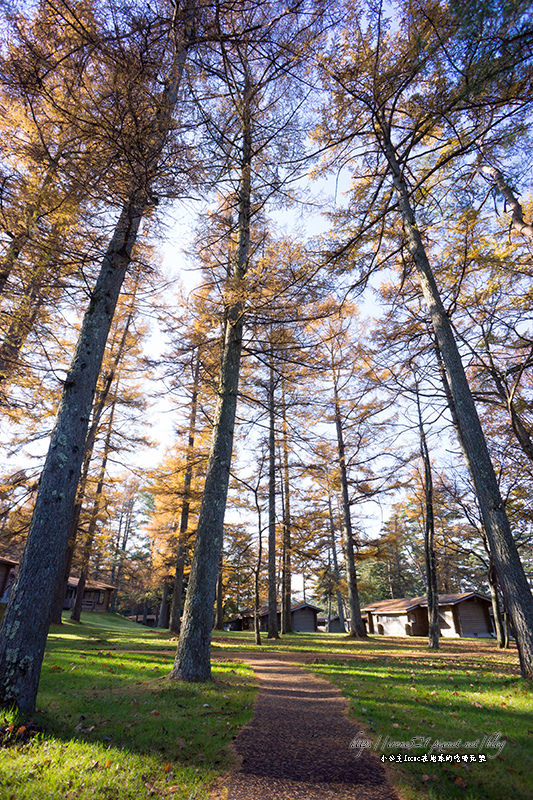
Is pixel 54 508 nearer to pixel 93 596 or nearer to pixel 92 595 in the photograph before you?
pixel 93 596

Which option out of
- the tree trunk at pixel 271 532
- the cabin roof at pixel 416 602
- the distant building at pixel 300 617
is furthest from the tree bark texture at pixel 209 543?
the distant building at pixel 300 617

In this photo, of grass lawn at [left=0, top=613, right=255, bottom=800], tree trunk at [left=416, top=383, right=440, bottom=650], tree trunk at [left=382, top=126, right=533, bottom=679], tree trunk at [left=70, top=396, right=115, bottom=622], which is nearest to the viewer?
grass lawn at [left=0, top=613, right=255, bottom=800]

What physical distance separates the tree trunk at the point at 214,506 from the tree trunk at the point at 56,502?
213 centimetres

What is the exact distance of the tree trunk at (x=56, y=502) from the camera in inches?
141

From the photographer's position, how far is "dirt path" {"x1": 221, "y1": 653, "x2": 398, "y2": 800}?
2.71 metres

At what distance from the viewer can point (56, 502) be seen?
4109 millimetres

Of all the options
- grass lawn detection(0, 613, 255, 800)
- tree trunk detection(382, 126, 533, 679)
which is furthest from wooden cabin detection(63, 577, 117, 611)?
tree trunk detection(382, 126, 533, 679)

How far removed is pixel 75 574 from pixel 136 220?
44414 mm

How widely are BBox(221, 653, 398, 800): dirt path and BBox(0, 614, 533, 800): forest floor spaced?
1.8 inches

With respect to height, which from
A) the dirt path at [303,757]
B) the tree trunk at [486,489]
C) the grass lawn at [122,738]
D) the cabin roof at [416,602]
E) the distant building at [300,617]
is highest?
the tree trunk at [486,489]

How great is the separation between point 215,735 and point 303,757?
0.95 metres

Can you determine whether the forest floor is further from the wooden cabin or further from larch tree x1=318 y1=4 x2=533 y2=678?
the wooden cabin

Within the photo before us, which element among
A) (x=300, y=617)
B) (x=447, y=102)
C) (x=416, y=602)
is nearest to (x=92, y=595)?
(x=300, y=617)

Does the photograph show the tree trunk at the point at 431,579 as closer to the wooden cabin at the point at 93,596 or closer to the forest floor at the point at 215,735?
the forest floor at the point at 215,735
